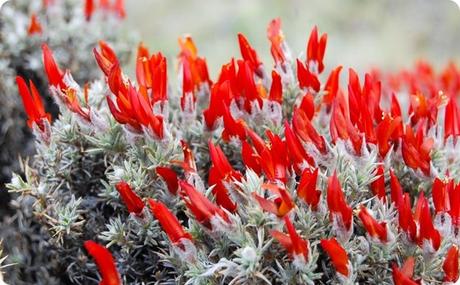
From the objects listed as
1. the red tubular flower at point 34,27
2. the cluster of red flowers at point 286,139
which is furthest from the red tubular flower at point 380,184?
the red tubular flower at point 34,27

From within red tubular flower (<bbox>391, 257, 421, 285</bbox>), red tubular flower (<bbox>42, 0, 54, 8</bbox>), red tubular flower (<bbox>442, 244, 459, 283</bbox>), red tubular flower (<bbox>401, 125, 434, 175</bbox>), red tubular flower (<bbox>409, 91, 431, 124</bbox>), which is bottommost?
red tubular flower (<bbox>442, 244, 459, 283</bbox>)

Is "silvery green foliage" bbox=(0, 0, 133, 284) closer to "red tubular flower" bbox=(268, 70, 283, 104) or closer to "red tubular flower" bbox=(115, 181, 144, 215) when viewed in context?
"red tubular flower" bbox=(115, 181, 144, 215)

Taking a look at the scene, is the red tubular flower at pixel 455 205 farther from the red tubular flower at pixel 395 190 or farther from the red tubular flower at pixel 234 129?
the red tubular flower at pixel 234 129

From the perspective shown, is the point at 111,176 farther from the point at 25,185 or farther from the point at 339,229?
the point at 339,229

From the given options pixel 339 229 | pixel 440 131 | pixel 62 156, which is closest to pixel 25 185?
pixel 62 156

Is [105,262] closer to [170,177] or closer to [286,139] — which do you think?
[170,177]

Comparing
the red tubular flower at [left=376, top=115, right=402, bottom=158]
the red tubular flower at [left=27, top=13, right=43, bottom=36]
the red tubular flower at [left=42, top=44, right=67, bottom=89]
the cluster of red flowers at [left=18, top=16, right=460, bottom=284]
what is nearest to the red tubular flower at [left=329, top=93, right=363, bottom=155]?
the cluster of red flowers at [left=18, top=16, right=460, bottom=284]
